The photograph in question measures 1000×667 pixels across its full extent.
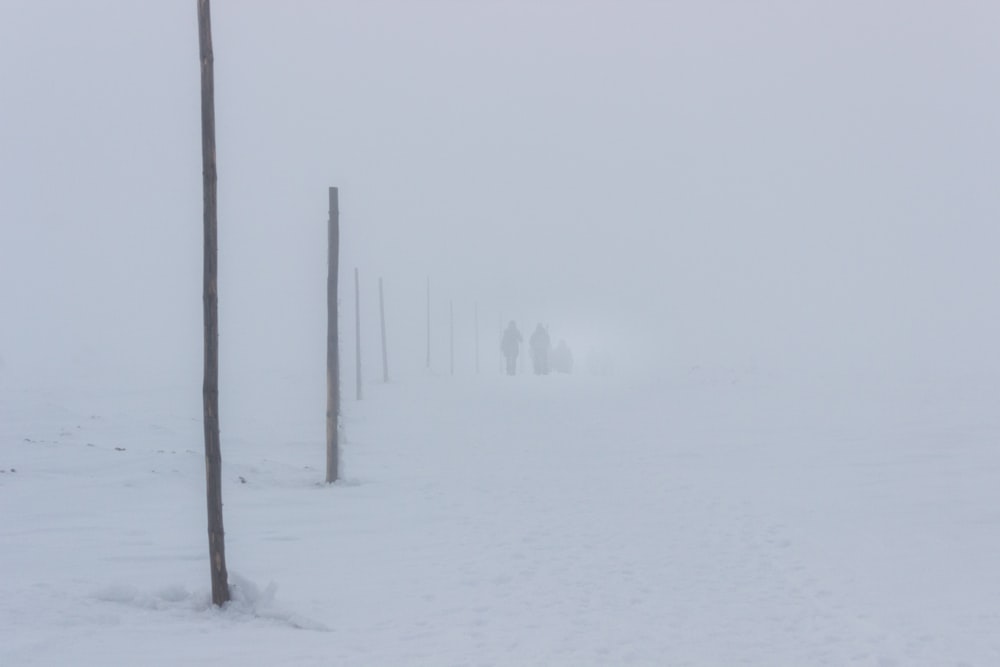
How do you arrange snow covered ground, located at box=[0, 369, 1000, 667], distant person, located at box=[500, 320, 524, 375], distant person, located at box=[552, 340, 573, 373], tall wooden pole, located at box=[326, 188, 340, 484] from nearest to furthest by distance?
1. snow covered ground, located at box=[0, 369, 1000, 667]
2. tall wooden pole, located at box=[326, 188, 340, 484]
3. distant person, located at box=[500, 320, 524, 375]
4. distant person, located at box=[552, 340, 573, 373]

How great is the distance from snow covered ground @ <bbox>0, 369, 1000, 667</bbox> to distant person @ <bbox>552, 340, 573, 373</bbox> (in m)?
33.2

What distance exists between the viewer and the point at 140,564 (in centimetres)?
802

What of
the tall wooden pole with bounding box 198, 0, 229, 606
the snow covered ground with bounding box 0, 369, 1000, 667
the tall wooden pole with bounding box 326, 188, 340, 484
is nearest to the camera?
the snow covered ground with bounding box 0, 369, 1000, 667

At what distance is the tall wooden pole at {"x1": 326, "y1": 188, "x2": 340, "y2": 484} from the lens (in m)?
12.9

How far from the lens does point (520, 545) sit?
9547 millimetres

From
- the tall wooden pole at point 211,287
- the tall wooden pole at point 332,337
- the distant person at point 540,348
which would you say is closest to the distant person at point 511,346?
the distant person at point 540,348

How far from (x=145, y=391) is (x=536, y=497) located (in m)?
21.9

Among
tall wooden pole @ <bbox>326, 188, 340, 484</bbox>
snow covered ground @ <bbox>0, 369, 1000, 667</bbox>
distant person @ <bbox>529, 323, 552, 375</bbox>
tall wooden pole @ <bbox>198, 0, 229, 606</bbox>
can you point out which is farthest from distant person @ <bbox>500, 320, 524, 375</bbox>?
tall wooden pole @ <bbox>198, 0, 229, 606</bbox>

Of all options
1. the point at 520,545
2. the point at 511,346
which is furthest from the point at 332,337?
the point at 511,346

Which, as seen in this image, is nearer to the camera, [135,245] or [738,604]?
[738,604]

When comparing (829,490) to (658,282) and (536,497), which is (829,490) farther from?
(658,282)

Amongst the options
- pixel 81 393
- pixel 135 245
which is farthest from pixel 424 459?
pixel 135 245

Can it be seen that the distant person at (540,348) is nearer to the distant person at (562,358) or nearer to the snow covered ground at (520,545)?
the distant person at (562,358)

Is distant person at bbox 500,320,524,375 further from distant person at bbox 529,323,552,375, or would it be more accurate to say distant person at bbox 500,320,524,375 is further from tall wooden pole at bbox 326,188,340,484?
tall wooden pole at bbox 326,188,340,484
